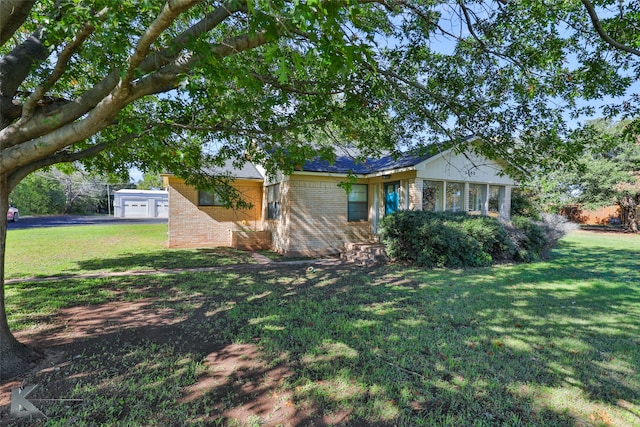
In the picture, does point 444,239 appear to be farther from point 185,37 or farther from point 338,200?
point 185,37

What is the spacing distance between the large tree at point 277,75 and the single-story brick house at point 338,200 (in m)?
4.63

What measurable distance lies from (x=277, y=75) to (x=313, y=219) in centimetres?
995

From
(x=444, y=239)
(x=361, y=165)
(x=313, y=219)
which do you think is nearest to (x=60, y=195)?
(x=313, y=219)

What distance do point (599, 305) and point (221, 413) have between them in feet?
23.7

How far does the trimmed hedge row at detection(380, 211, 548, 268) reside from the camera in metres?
9.79

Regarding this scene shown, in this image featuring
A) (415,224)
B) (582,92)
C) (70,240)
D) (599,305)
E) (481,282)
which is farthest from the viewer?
(70,240)

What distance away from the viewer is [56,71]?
366 centimetres

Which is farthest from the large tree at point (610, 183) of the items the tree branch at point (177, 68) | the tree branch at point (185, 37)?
the tree branch at point (185, 37)

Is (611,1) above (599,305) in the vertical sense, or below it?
above

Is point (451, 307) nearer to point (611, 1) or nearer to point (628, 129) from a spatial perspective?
point (628, 129)

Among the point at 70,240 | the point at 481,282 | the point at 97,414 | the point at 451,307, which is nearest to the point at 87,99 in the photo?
the point at 97,414

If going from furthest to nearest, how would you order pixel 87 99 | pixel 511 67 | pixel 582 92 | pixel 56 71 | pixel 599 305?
pixel 599 305 → pixel 511 67 → pixel 582 92 → pixel 56 71 → pixel 87 99

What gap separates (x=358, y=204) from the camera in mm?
13469

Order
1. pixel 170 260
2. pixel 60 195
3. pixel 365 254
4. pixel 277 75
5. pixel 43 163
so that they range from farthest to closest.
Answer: pixel 60 195 < pixel 365 254 < pixel 170 260 < pixel 43 163 < pixel 277 75
